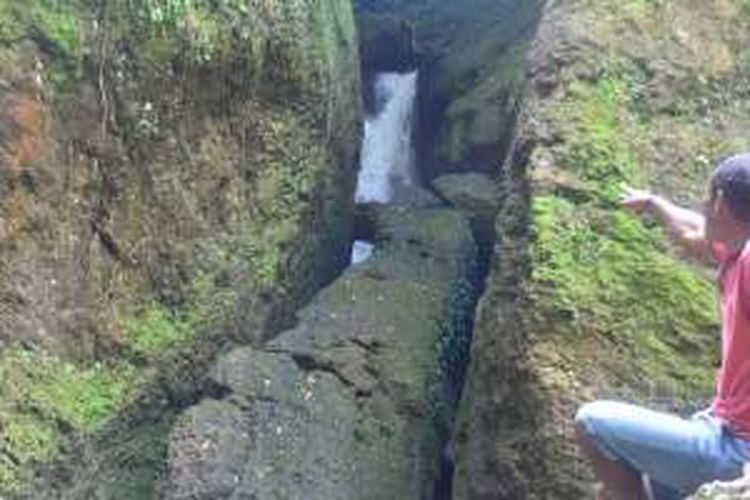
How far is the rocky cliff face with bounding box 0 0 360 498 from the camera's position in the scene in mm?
9023

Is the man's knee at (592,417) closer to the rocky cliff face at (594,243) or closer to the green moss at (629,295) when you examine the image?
the rocky cliff face at (594,243)

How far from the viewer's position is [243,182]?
10789 mm

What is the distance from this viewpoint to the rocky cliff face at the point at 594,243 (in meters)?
7.43

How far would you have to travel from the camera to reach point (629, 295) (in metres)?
7.77

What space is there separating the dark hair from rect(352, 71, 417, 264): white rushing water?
1016 cm

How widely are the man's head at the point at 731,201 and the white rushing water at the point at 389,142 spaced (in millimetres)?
10081

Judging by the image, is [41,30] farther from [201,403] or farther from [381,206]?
[381,206]

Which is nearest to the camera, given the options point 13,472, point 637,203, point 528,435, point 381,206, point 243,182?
point 637,203

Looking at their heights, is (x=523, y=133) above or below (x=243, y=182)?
above

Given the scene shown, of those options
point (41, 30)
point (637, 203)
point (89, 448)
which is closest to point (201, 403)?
point (89, 448)

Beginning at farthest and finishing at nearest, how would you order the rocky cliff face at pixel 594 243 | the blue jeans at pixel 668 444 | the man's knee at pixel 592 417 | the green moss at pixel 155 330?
the green moss at pixel 155 330 < the rocky cliff face at pixel 594 243 < the man's knee at pixel 592 417 < the blue jeans at pixel 668 444

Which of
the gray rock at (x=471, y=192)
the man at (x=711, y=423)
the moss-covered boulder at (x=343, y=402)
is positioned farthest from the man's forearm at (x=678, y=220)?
the gray rock at (x=471, y=192)

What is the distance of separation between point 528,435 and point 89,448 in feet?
11.8

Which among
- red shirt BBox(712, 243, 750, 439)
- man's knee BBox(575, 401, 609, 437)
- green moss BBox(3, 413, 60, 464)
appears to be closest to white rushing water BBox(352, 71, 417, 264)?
green moss BBox(3, 413, 60, 464)
